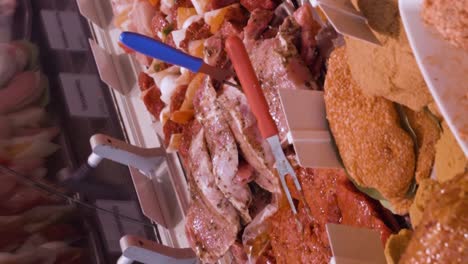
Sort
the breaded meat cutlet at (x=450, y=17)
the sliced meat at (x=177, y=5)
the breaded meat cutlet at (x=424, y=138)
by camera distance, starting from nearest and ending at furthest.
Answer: the breaded meat cutlet at (x=450, y=17)
the breaded meat cutlet at (x=424, y=138)
the sliced meat at (x=177, y=5)

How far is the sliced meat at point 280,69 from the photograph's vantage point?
1635 millimetres

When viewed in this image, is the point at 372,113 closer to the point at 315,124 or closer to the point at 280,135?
the point at 315,124

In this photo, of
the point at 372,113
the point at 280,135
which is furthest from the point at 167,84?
the point at 372,113

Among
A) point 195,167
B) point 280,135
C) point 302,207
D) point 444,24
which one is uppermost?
point 444,24

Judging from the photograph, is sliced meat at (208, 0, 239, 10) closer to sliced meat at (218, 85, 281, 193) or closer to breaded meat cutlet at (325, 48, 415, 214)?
sliced meat at (218, 85, 281, 193)

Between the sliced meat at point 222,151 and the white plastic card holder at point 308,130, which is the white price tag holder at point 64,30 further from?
the white plastic card holder at point 308,130

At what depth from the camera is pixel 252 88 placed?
5.40ft

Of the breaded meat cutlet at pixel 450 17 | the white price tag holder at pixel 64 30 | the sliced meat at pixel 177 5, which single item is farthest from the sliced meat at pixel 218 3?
the breaded meat cutlet at pixel 450 17

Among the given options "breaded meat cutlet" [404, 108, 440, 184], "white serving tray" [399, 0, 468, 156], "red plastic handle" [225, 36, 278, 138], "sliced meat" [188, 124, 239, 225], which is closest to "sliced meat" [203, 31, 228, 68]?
"sliced meat" [188, 124, 239, 225]

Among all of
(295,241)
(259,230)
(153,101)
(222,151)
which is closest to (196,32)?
(153,101)

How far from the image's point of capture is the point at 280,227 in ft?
5.96

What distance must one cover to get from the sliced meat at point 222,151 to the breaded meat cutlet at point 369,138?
555mm

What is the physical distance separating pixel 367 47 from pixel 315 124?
12.6 inches

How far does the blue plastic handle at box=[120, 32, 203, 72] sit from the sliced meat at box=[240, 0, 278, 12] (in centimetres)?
35
